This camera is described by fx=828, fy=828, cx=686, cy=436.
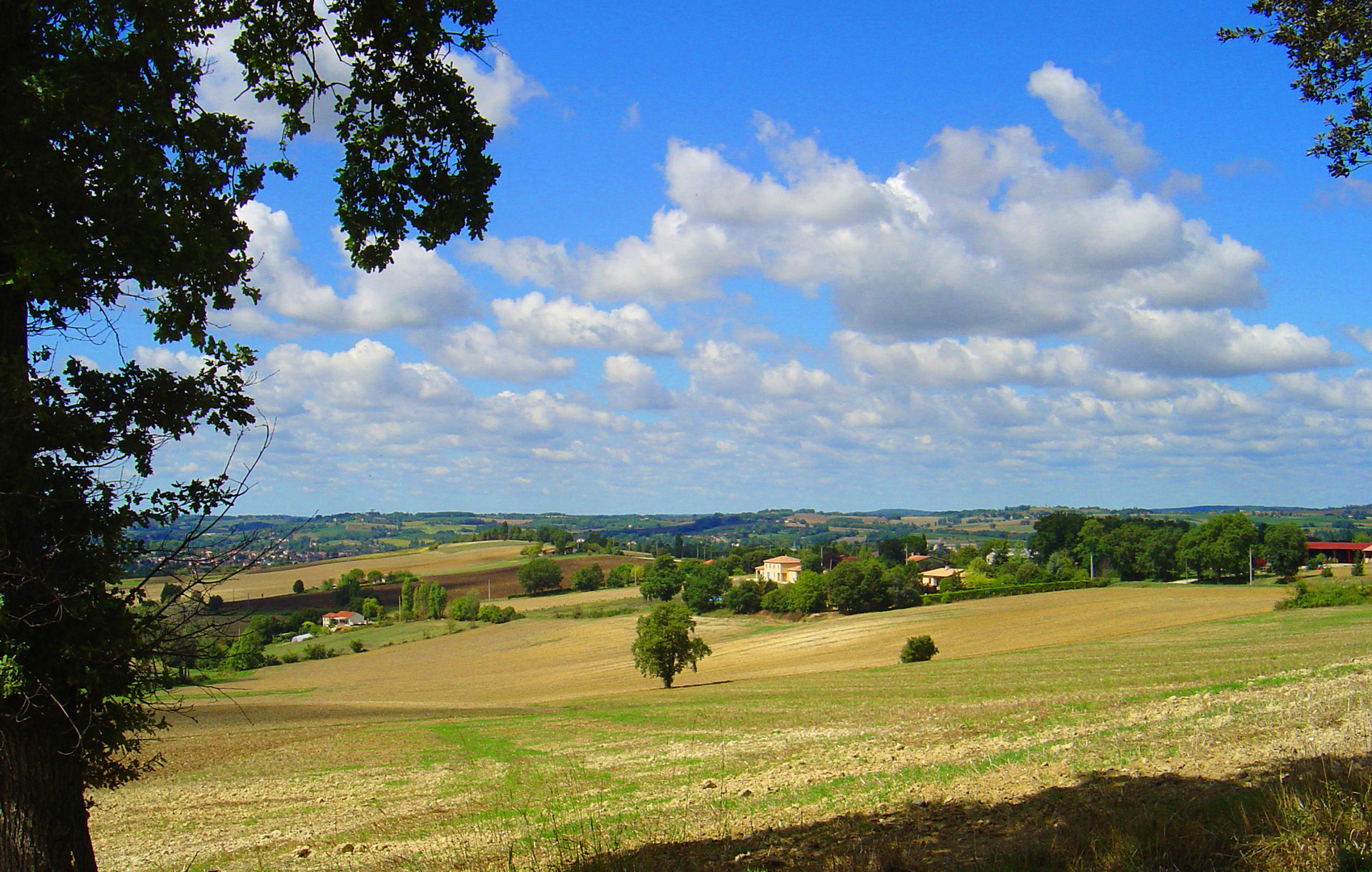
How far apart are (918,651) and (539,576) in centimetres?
8323

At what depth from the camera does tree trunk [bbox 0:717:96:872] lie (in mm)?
5719

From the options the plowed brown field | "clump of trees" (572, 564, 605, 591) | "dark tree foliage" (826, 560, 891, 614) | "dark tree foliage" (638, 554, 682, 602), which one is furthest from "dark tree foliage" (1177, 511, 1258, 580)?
"clump of trees" (572, 564, 605, 591)

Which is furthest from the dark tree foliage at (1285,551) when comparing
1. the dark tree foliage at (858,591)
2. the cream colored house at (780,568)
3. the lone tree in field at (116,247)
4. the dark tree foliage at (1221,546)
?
the lone tree in field at (116,247)

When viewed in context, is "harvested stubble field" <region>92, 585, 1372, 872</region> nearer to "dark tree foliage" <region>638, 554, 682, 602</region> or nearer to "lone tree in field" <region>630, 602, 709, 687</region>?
"lone tree in field" <region>630, 602, 709, 687</region>

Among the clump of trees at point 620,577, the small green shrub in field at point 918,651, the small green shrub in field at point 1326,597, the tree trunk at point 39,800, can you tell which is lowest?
the clump of trees at point 620,577

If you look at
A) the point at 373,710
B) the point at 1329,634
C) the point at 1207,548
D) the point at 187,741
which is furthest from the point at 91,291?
the point at 1207,548

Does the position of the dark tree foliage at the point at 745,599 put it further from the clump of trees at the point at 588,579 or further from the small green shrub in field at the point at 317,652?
the small green shrub in field at the point at 317,652

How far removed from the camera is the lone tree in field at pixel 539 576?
125 m

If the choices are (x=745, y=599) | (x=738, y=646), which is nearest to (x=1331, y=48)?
(x=738, y=646)

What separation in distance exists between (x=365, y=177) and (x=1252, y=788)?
9.99 metres

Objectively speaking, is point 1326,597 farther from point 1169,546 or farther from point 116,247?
point 116,247

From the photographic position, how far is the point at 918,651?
167ft

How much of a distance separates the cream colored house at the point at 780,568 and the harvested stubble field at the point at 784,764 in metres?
98.3

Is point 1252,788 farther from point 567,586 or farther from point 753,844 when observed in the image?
point 567,586
